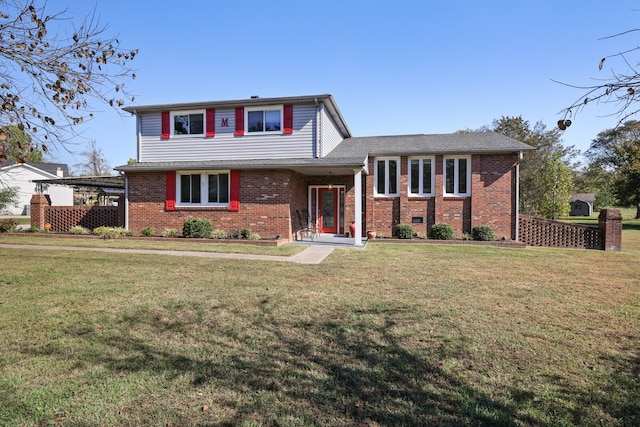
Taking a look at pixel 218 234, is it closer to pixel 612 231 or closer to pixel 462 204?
pixel 462 204

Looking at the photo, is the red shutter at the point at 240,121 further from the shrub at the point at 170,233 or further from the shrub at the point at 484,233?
the shrub at the point at 484,233

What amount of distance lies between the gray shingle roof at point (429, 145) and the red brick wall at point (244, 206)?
2568 millimetres

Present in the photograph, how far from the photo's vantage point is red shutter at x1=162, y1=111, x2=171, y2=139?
15.9m

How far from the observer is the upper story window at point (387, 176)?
16.5 meters

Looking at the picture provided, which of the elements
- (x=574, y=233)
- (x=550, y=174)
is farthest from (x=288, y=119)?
(x=550, y=174)

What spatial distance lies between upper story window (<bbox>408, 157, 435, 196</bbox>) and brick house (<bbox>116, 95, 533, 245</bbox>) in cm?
5

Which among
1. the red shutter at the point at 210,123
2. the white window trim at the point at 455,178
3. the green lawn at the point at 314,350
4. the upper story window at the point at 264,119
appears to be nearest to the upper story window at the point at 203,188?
the red shutter at the point at 210,123

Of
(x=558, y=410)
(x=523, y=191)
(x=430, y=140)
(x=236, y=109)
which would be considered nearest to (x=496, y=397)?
(x=558, y=410)

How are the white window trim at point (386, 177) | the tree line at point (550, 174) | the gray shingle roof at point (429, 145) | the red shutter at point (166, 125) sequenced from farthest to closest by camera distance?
the tree line at point (550, 174) < the white window trim at point (386, 177) < the red shutter at point (166, 125) < the gray shingle roof at point (429, 145)

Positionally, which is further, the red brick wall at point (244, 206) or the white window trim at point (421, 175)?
the white window trim at point (421, 175)

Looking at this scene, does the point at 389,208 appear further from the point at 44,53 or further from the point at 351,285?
the point at 44,53

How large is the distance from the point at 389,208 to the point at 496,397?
44.7 feet

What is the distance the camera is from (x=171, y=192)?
15477 mm

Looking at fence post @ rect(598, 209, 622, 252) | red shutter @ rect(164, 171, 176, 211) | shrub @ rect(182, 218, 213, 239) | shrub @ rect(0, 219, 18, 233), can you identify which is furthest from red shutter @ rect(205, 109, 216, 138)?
fence post @ rect(598, 209, 622, 252)
